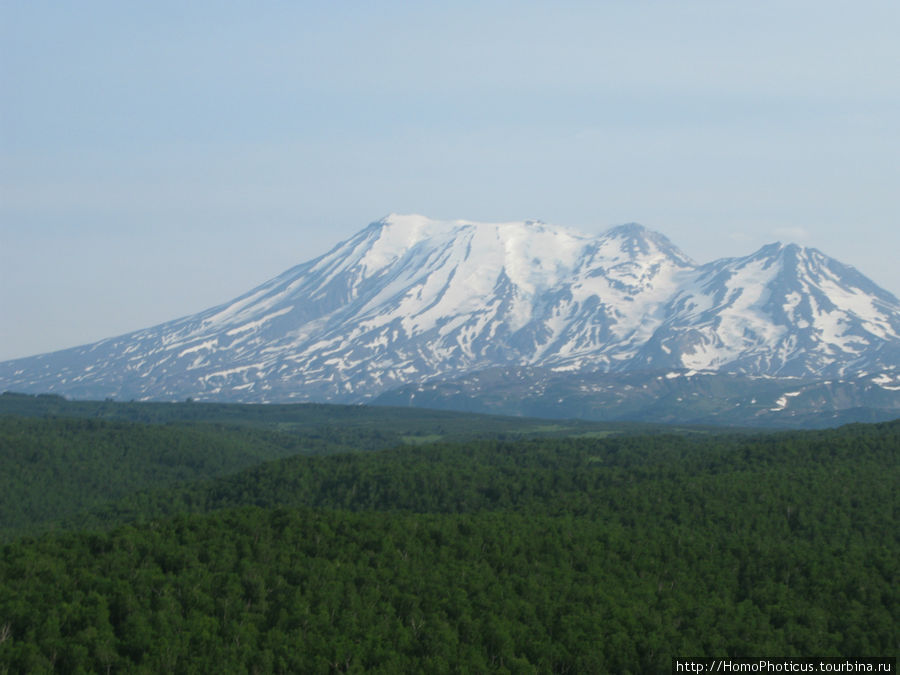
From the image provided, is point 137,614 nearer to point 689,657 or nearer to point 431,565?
point 431,565

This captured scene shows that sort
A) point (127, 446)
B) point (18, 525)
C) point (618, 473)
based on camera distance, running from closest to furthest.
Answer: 1. point (618, 473)
2. point (18, 525)
3. point (127, 446)

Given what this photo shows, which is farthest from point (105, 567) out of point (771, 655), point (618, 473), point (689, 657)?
point (618, 473)

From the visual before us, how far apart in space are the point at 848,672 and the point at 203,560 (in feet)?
140

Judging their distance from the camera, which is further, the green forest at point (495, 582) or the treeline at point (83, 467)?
the treeline at point (83, 467)

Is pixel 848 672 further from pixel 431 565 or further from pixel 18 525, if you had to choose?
pixel 18 525

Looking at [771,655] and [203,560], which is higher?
[203,560]

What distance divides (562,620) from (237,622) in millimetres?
20829

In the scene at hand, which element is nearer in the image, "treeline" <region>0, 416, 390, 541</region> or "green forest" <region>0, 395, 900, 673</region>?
"green forest" <region>0, 395, 900, 673</region>

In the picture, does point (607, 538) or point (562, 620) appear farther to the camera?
point (607, 538)

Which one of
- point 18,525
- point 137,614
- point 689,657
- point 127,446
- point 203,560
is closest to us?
point 137,614

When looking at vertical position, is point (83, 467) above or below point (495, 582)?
above

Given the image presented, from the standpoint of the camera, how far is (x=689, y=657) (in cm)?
7025

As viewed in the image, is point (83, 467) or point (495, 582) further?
Result: point (83, 467)

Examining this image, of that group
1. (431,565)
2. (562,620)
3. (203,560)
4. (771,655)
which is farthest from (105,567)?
(771,655)
